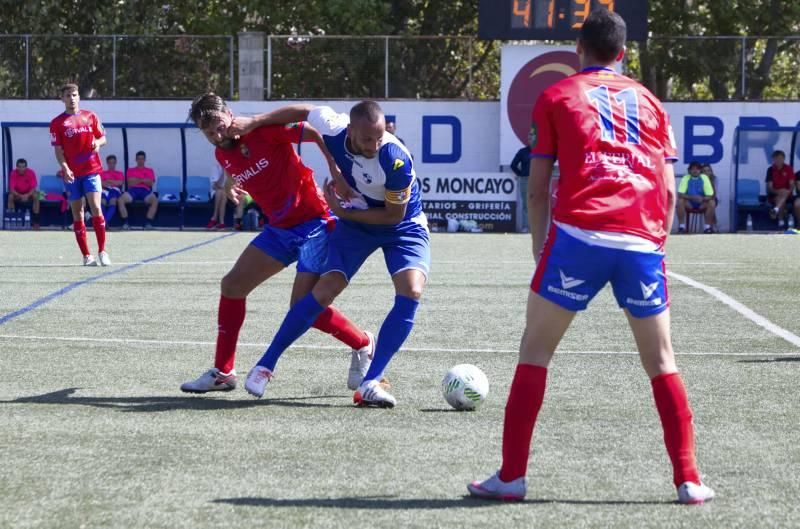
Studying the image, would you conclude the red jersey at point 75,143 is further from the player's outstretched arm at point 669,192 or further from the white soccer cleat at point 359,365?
the player's outstretched arm at point 669,192

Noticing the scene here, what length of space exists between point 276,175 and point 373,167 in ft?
2.76

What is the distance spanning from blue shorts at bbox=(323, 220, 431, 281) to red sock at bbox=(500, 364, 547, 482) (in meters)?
2.34

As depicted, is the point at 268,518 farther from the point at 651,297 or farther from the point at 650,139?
the point at 650,139

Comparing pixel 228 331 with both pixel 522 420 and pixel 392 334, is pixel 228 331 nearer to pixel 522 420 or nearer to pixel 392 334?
pixel 392 334

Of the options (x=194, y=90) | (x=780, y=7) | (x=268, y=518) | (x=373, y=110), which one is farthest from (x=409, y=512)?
(x=780, y=7)

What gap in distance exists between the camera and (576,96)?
15.8 feet

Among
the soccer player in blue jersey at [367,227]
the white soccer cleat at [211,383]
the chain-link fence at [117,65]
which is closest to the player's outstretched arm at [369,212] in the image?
the soccer player in blue jersey at [367,227]

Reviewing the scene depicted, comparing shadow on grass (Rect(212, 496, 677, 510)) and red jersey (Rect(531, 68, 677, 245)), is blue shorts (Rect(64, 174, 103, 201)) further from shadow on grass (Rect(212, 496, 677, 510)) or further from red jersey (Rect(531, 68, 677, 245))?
red jersey (Rect(531, 68, 677, 245))

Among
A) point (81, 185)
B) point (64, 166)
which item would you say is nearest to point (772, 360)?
point (64, 166)

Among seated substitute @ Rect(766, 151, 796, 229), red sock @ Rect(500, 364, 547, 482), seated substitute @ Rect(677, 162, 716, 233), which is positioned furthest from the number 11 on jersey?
seated substitute @ Rect(766, 151, 796, 229)

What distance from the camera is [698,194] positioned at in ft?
92.4

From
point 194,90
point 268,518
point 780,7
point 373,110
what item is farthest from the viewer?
point 780,7

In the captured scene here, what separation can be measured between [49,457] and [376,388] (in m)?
1.82

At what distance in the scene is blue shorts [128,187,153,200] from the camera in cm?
2931
